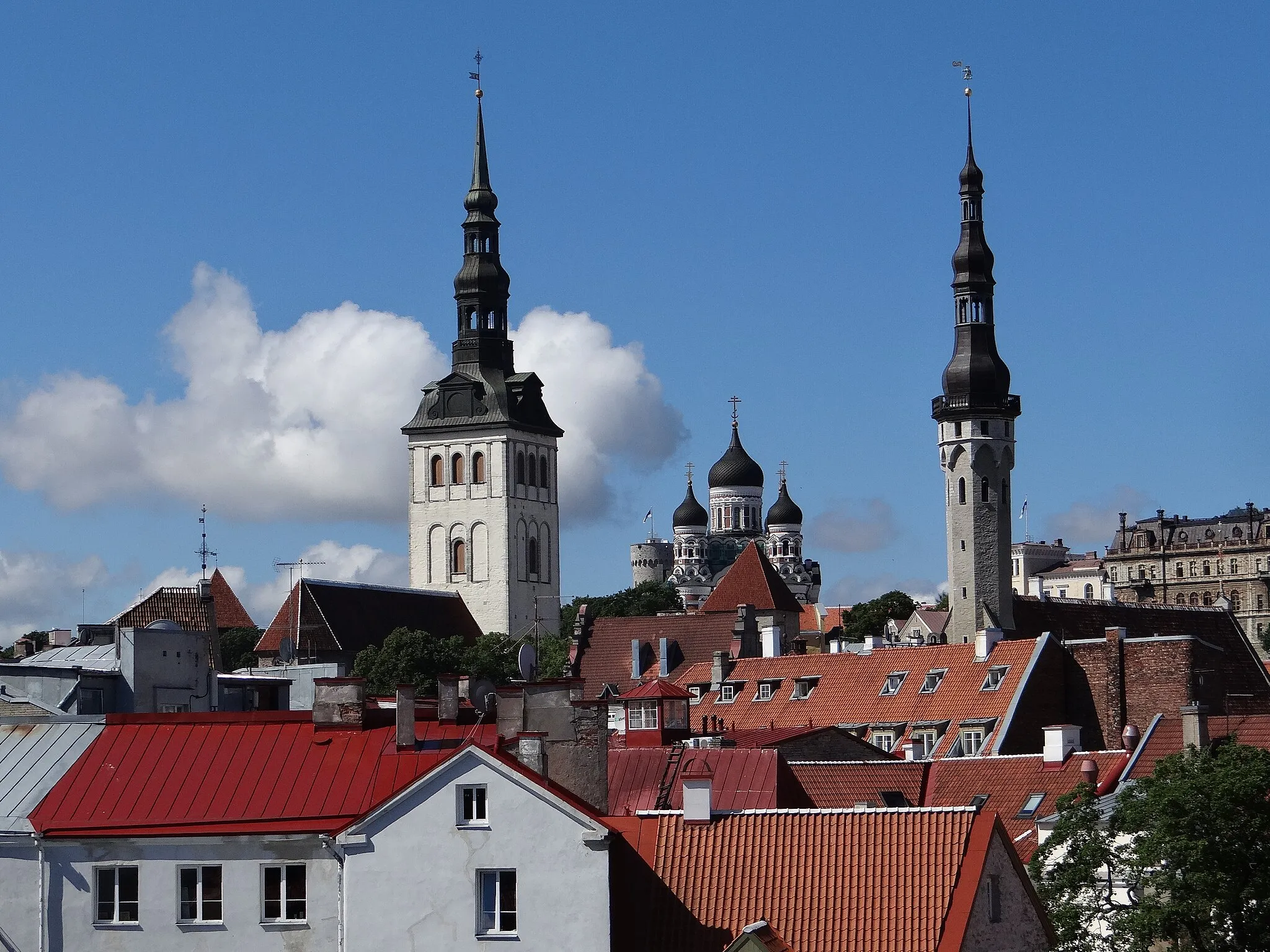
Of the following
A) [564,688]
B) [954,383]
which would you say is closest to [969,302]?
[954,383]

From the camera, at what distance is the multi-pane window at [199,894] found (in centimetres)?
3266

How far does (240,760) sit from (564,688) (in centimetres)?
488

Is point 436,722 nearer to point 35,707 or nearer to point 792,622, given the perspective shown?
point 35,707

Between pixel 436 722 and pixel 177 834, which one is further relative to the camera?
pixel 436 722

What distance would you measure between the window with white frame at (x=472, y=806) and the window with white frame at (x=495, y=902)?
0.62 metres

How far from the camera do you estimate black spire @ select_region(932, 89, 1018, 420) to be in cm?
11531

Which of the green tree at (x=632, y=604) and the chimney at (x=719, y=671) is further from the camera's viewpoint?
the green tree at (x=632, y=604)

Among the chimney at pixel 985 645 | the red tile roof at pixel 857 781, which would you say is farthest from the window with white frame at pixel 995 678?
the red tile roof at pixel 857 781

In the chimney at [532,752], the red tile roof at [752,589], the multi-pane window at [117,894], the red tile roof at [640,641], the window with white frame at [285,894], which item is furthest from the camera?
the red tile roof at [752,589]

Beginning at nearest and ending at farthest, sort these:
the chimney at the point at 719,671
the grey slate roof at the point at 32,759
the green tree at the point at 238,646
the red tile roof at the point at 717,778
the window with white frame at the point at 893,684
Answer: the grey slate roof at the point at 32,759, the red tile roof at the point at 717,778, the window with white frame at the point at 893,684, the chimney at the point at 719,671, the green tree at the point at 238,646

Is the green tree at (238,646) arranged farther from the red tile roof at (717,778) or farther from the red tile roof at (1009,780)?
the red tile roof at (717,778)

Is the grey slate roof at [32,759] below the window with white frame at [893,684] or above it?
below

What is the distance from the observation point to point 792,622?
455 feet

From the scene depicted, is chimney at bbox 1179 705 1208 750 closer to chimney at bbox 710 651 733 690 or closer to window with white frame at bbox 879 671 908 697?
window with white frame at bbox 879 671 908 697
